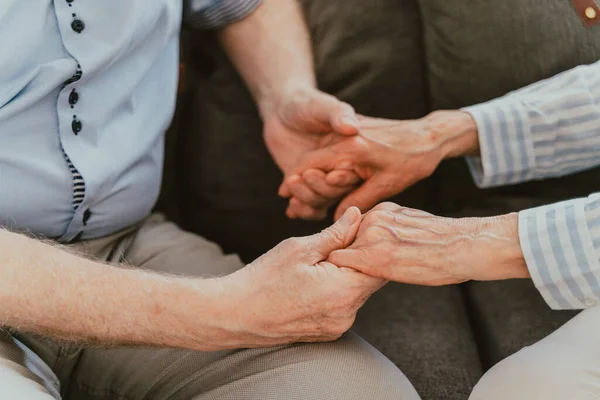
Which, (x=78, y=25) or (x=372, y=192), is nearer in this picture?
(x=78, y=25)

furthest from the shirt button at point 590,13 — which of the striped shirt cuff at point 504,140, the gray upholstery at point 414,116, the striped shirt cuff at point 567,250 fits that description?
the striped shirt cuff at point 567,250

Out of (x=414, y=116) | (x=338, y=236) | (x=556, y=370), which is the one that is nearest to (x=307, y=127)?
(x=414, y=116)

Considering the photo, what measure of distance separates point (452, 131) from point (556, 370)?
44 cm

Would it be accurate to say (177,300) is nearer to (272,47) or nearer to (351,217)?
(351,217)

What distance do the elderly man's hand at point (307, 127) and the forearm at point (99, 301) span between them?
0.37 meters

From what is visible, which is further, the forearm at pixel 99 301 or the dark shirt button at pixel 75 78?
the dark shirt button at pixel 75 78

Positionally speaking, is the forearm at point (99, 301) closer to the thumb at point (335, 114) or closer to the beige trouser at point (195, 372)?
the beige trouser at point (195, 372)

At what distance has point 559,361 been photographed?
0.90 m

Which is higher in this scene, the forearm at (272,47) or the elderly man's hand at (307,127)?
the forearm at (272,47)

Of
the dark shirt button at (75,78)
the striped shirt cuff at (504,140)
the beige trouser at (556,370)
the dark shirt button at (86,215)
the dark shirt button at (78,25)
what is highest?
the dark shirt button at (78,25)

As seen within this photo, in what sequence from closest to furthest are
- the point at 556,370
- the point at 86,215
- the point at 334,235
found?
the point at 556,370 < the point at 334,235 < the point at 86,215

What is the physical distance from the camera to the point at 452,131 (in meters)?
1.16

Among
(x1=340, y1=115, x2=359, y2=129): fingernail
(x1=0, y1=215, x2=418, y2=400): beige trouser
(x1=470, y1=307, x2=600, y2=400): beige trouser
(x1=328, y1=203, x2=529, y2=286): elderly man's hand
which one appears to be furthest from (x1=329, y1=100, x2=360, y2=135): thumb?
(x1=470, y1=307, x2=600, y2=400): beige trouser

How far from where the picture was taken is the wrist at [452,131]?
1.16 meters
